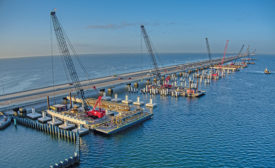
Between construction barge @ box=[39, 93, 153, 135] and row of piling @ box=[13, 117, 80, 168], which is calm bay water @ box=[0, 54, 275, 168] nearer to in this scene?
row of piling @ box=[13, 117, 80, 168]

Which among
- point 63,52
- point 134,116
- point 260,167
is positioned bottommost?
point 260,167

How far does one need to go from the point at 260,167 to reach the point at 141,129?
25.1 m

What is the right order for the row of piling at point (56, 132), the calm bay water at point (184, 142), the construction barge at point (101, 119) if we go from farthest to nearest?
1. the construction barge at point (101, 119)
2. the row of piling at point (56, 132)
3. the calm bay water at point (184, 142)

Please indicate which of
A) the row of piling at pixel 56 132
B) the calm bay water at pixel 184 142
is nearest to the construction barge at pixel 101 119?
the calm bay water at pixel 184 142

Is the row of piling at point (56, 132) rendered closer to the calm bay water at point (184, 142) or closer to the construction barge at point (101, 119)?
the calm bay water at point (184, 142)

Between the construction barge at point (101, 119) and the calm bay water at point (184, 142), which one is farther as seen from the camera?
the construction barge at point (101, 119)

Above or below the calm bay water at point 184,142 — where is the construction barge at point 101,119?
above

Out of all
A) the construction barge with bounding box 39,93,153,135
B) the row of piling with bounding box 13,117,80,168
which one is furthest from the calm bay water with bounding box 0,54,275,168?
the construction barge with bounding box 39,93,153,135

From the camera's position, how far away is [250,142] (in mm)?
41562

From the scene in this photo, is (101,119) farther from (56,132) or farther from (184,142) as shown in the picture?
(184,142)

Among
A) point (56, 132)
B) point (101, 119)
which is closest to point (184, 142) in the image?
point (101, 119)

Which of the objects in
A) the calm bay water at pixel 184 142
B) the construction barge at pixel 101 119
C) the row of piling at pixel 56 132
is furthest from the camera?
the construction barge at pixel 101 119

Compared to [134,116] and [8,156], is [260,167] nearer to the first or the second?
[134,116]

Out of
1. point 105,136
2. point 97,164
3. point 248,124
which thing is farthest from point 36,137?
point 248,124
